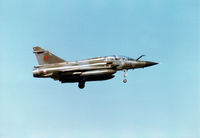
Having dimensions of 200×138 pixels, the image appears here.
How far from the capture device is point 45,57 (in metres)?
30.3

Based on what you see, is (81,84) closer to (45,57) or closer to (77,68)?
(77,68)

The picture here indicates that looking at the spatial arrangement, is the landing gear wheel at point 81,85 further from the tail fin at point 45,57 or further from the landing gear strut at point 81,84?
the tail fin at point 45,57

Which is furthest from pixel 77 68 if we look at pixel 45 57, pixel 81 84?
pixel 45 57

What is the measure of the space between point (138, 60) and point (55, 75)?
26.5ft

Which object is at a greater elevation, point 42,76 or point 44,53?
point 44,53

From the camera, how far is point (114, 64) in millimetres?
30703

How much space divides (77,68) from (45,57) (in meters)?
3.14

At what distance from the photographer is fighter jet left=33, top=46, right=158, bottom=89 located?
28984 mm

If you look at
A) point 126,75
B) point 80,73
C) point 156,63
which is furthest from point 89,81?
point 156,63

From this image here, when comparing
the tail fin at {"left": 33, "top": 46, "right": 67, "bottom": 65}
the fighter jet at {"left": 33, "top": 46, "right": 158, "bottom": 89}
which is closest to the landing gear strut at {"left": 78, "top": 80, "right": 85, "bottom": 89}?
the fighter jet at {"left": 33, "top": 46, "right": 158, "bottom": 89}

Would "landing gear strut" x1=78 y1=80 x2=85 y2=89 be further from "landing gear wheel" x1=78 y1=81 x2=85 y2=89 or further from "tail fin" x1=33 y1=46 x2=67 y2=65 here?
"tail fin" x1=33 y1=46 x2=67 y2=65

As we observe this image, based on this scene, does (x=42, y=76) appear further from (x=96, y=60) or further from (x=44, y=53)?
(x=96, y=60)

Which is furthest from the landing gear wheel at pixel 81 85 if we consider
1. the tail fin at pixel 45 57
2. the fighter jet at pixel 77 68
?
the tail fin at pixel 45 57

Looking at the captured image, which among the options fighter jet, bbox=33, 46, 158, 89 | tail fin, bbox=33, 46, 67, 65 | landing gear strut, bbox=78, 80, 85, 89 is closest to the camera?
fighter jet, bbox=33, 46, 158, 89
